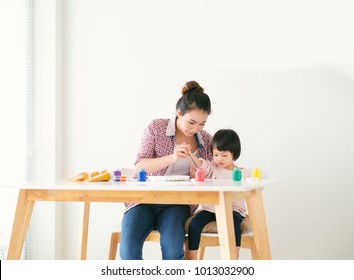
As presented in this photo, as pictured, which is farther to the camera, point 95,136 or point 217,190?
point 95,136

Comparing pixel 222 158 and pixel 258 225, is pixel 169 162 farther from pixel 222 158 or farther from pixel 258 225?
pixel 258 225

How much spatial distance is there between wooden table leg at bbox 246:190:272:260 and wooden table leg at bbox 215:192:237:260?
0.46 m

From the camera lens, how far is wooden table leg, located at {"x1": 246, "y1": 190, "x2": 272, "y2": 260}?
8.75 feet

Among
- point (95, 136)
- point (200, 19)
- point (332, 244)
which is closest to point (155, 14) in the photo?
point (200, 19)

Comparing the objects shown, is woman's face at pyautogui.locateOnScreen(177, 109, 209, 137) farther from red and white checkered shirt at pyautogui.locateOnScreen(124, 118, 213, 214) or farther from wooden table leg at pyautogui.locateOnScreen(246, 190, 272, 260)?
wooden table leg at pyautogui.locateOnScreen(246, 190, 272, 260)

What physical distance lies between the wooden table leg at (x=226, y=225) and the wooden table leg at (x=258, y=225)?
18.3 inches

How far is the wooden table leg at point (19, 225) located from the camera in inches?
92.4

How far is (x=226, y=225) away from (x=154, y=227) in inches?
25.3

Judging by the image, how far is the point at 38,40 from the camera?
145 inches

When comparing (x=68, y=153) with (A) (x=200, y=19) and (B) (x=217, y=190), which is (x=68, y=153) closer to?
(A) (x=200, y=19)

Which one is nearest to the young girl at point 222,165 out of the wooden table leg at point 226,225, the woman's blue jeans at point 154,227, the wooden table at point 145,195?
the woman's blue jeans at point 154,227

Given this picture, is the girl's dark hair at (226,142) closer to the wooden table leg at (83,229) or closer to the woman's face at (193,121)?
the woman's face at (193,121)

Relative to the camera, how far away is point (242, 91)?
3521 millimetres
